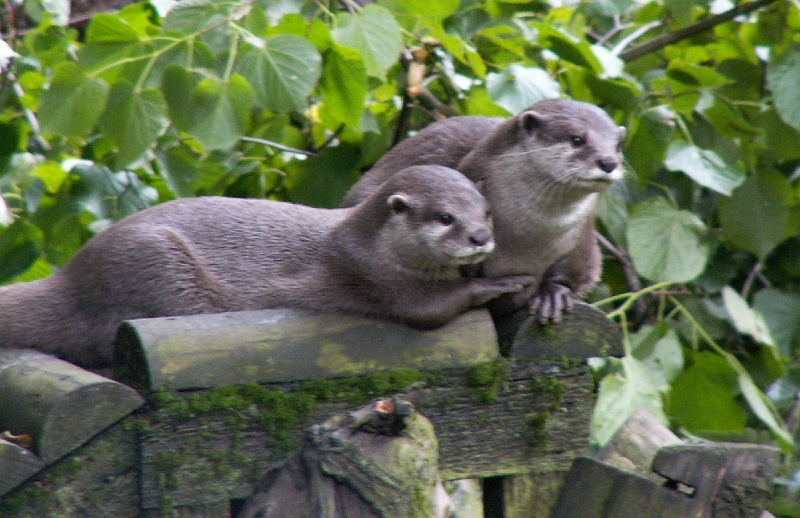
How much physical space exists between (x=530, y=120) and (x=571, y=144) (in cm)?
12

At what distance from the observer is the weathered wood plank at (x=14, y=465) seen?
1.38m

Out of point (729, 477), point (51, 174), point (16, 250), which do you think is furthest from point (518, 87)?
point (51, 174)

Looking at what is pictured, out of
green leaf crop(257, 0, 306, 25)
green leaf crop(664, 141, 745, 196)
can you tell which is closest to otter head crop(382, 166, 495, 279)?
green leaf crop(257, 0, 306, 25)

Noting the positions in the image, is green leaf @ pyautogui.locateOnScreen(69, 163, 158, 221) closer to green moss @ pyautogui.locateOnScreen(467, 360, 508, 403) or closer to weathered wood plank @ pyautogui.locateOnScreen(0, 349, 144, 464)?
weathered wood plank @ pyautogui.locateOnScreen(0, 349, 144, 464)

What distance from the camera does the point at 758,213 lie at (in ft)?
11.8

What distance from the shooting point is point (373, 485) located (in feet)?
4.46

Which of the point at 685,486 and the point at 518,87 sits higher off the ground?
the point at 518,87

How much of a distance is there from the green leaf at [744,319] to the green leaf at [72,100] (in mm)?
2525

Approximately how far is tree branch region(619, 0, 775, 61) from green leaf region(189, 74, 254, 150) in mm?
2056

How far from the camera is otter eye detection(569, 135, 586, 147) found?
6.58 feet

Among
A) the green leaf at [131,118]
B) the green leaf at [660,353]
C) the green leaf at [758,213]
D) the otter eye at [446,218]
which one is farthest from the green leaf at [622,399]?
the green leaf at [131,118]

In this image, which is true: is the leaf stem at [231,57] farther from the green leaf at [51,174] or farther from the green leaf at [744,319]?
the green leaf at [744,319]

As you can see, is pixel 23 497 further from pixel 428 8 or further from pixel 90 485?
pixel 428 8

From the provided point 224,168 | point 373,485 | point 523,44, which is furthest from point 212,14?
point 373,485
